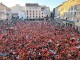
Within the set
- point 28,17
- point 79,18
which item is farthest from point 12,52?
point 28,17

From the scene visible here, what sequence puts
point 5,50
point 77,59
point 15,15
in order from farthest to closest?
point 15,15, point 5,50, point 77,59

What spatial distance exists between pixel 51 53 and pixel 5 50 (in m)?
6.06

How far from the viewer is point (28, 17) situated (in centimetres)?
12469

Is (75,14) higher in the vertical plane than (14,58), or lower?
higher

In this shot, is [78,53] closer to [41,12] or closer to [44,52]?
[44,52]

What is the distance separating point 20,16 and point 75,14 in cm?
7582

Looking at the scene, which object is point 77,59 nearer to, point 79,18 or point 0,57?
point 0,57

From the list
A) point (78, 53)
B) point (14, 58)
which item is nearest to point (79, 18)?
point (78, 53)

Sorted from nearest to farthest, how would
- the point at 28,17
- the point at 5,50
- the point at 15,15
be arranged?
the point at 5,50 < the point at 28,17 < the point at 15,15

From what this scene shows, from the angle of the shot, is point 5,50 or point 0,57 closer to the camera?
point 0,57

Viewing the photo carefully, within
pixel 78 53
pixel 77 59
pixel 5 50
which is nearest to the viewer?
pixel 77 59

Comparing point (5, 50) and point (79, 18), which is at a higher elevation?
point (79, 18)

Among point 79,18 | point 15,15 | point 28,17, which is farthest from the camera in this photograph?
point 15,15

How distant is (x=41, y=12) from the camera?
126125mm
